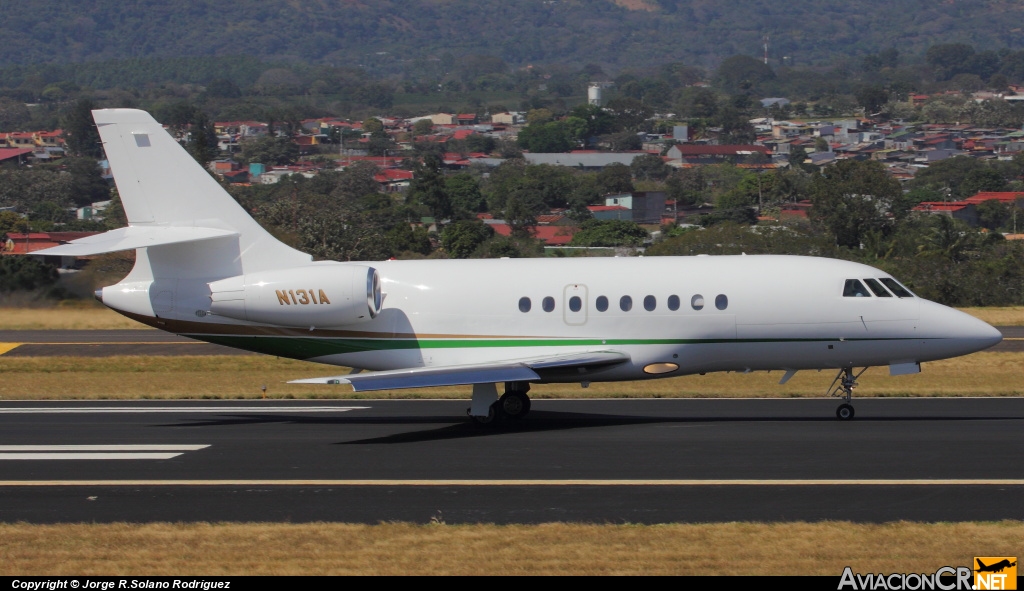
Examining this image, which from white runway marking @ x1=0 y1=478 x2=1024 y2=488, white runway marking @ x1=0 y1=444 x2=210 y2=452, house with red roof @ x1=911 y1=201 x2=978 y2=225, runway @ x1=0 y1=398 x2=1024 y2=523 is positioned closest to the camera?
runway @ x1=0 y1=398 x2=1024 y2=523

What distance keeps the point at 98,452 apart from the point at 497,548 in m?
9.68

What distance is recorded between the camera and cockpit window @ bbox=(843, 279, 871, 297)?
77.2ft

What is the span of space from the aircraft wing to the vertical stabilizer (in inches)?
141

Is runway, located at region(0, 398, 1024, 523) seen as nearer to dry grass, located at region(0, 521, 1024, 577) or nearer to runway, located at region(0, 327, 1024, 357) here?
dry grass, located at region(0, 521, 1024, 577)

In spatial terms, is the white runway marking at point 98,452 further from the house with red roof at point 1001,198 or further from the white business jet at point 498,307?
the house with red roof at point 1001,198

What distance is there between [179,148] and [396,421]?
6669 mm

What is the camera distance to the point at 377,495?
17.9 m

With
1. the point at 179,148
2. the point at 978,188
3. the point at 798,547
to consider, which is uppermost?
the point at 179,148

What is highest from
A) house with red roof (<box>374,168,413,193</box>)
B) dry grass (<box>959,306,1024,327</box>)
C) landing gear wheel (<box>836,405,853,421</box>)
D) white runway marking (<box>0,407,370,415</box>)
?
landing gear wheel (<box>836,405,853,421</box>)

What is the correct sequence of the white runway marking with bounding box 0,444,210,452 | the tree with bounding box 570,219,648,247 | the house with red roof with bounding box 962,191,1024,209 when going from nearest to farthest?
the white runway marking with bounding box 0,444,210,452 → the tree with bounding box 570,219,648,247 → the house with red roof with bounding box 962,191,1024,209

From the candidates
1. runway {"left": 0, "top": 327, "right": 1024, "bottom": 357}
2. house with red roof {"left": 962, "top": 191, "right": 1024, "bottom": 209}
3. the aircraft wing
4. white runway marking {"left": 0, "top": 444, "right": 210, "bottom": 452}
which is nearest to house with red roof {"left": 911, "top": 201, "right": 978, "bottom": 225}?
house with red roof {"left": 962, "top": 191, "right": 1024, "bottom": 209}

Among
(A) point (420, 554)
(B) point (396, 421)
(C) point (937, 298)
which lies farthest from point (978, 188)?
(A) point (420, 554)

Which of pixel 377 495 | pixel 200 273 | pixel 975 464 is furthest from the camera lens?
pixel 200 273

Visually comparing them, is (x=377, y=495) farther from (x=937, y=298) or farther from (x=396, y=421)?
(x=937, y=298)
